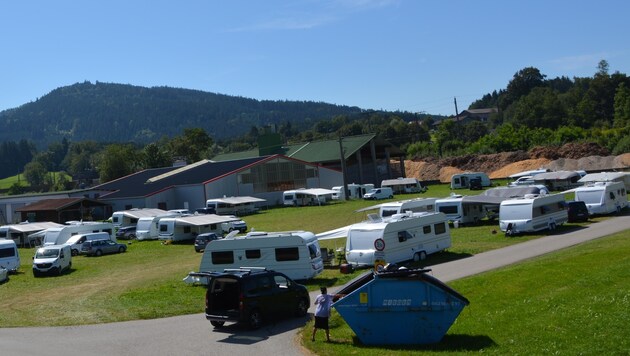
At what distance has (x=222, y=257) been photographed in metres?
26.2

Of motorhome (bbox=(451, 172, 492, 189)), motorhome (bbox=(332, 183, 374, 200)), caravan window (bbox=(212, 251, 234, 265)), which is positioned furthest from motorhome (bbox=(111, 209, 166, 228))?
motorhome (bbox=(451, 172, 492, 189))

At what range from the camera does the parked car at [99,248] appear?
140ft

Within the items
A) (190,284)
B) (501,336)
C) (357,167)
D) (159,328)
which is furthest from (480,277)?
(357,167)

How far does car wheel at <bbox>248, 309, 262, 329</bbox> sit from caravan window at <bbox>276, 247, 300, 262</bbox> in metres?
7.46

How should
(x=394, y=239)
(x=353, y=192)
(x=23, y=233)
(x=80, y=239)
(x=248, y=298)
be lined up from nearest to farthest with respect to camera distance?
(x=248, y=298) → (x=394, y=239) → (x=80, y=239) → (x=23, y=233) → (x=353, y=192)

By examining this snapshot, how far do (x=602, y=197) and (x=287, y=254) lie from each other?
882 inches

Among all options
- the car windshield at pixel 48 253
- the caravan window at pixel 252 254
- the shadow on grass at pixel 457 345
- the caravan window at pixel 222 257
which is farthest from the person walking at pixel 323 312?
the car windshield at pixel 48 253

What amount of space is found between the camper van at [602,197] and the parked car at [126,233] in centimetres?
3176

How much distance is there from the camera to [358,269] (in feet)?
90.0

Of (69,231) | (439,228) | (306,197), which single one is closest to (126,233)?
(69,231)

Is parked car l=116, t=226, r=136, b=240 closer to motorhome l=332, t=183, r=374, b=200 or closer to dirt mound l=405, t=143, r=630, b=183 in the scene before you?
motorhome l=332, t=183, r=374, b=200

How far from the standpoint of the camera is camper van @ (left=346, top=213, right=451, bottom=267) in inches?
1068

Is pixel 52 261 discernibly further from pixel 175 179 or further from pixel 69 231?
pixel 175 179

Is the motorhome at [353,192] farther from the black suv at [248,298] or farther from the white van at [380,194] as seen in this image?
the black suv at [248,298]
